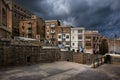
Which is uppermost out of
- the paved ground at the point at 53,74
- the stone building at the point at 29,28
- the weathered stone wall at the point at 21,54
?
the stone building at the point at 29,28

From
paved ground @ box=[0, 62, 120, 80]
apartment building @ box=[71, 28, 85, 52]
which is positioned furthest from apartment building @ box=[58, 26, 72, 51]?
paved ground @ box=[0, 62, 120, 80]

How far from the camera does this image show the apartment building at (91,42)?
2082 inches

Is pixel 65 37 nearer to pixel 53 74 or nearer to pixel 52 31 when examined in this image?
pixel 52 31

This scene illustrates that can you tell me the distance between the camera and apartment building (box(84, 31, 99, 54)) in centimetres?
5288

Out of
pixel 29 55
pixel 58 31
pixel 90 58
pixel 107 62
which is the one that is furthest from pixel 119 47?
pixel 29 55

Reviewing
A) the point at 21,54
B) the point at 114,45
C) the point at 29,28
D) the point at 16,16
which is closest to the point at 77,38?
the point at 114,45

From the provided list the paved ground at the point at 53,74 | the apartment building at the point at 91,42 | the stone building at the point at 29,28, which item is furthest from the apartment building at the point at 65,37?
the paved ground at the point at 53,74

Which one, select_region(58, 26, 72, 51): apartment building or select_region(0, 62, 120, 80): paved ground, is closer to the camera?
select_region(0, 62, 120, 80): paved ground

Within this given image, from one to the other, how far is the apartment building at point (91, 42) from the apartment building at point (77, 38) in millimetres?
1870

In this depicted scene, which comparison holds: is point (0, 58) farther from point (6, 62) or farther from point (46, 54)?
point (46, 54)

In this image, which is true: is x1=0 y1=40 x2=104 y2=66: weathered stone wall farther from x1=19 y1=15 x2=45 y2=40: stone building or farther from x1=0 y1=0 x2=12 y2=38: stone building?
x1=19 y1=15 x2=45 y2=40: stone building

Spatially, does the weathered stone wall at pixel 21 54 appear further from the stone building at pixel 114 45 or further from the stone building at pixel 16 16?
the stone building at pixel 114 45

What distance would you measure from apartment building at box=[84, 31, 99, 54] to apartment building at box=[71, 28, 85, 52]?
187 cm

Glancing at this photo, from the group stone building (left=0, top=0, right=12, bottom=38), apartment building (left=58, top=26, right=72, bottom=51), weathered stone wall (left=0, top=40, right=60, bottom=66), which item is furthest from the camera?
apartment building (left=58, top=26, right=72, bottom=51)
